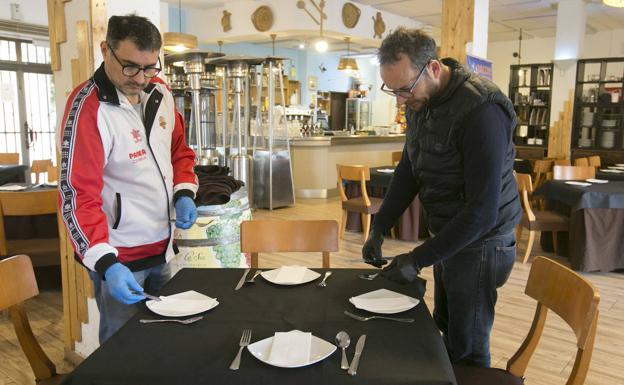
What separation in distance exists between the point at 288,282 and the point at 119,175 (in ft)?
2.18

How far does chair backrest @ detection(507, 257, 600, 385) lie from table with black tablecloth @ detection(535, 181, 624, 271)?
2943 mm

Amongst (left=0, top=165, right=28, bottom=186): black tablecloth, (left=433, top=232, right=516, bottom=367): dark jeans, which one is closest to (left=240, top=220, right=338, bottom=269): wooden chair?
(left=433, top=232, right=516, bottom=367): dark jeans

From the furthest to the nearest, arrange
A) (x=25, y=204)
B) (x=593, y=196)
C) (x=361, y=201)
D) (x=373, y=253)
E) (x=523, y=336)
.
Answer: (x=361, y=201)
(x=593, y=196)
(x=25, y=204)
(x=523, y=336)
(x=373, y=253)

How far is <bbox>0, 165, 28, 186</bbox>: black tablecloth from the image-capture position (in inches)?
216

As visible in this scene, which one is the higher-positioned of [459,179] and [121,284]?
[459,179]

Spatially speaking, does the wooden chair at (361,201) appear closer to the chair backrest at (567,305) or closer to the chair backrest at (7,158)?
the chair backrest at (567,305)

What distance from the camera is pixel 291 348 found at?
122cm

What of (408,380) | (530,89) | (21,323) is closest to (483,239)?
(408,380)

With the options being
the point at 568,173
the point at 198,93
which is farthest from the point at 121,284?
the point at 568,173

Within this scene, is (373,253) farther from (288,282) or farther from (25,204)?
(25,204)

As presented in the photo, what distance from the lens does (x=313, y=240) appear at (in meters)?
2.31

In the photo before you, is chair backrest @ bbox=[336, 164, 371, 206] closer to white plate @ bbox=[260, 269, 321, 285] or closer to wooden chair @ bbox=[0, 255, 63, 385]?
white plate @ bbox=[260, 269, 321, 285]

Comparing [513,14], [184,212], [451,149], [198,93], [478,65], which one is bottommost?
[184,212]

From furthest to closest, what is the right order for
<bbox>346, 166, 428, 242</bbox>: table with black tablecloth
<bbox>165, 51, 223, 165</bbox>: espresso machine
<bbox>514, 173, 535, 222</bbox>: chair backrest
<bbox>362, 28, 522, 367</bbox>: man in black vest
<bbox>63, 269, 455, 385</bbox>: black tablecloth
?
A: <bbox>346, 166, 428, 242</bbox>: table with black tablecloth
<bbox>514, 173, 535, 222</bbox>: chair backrest
<bbox>165, 51, 223, 165</bbox>: espresso machine
<bbox>362, 28, 522, 367</bbox>: man in black vest
<bbox>63, 269, 455, 385</bbox>: black tablecloth
